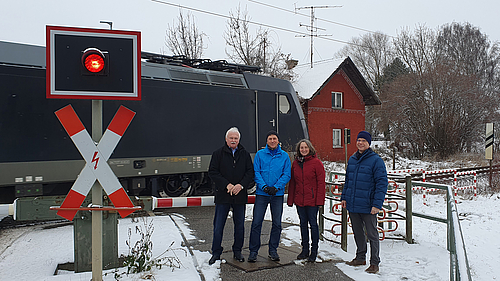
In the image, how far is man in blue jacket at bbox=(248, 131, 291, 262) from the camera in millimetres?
4984

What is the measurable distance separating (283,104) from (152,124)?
398cm

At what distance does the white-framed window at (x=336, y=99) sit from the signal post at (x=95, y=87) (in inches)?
1016

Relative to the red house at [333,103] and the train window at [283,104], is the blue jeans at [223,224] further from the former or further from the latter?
the red house at [333,103]

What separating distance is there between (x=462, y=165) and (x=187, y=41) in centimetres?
1784

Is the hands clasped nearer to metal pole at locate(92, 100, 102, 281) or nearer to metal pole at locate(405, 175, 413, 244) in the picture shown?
metal pole at locate(92, 100, 102, 281)

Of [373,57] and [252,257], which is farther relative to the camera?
[373,57]

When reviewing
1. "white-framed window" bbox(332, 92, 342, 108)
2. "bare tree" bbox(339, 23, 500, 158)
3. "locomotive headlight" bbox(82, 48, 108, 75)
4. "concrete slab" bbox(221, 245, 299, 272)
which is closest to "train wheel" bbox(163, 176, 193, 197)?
"concrete slab" bbox(221, 245, 299, 272)

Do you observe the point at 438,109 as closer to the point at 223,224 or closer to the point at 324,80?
the point at 324,80

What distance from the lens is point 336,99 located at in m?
28.6

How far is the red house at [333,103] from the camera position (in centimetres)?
2675

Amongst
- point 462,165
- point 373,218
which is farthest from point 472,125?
point 373,218

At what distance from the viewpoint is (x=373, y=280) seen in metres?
4.55

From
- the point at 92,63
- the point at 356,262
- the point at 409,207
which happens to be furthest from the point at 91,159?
the point at 409,207

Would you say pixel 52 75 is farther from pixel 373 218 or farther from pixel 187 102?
pixel 187 102
